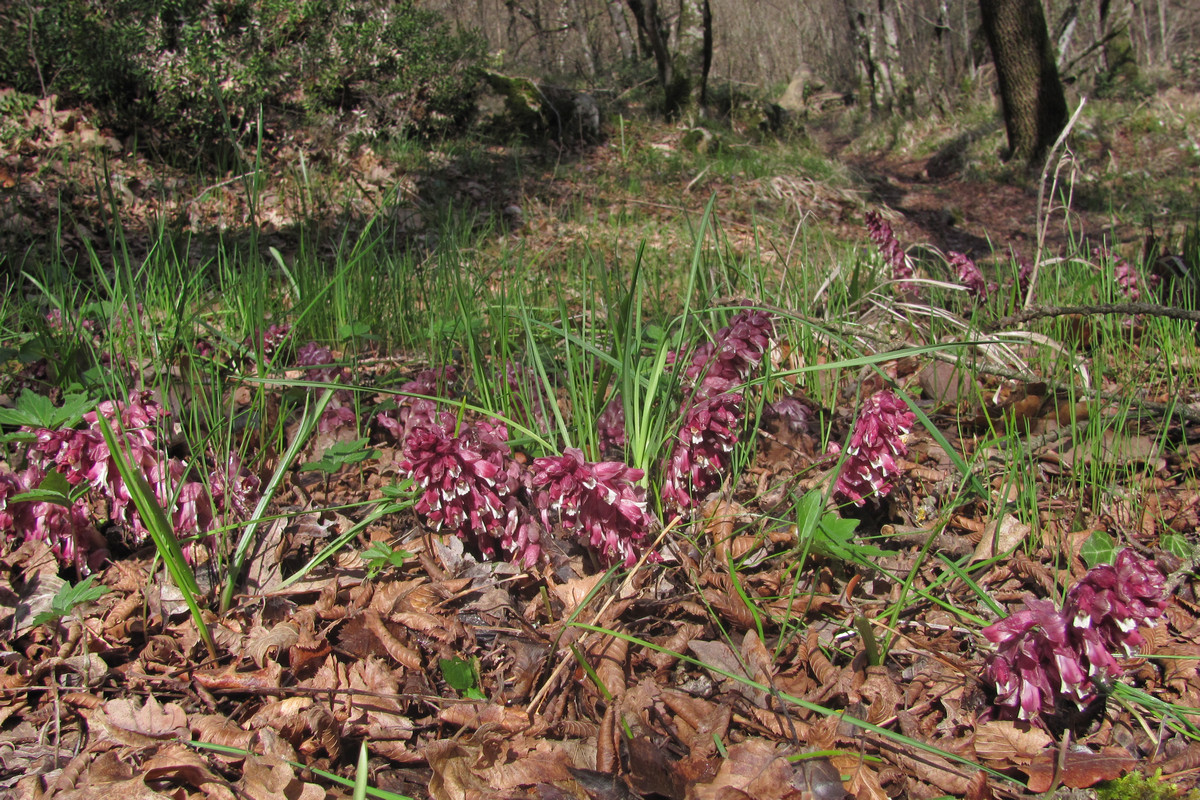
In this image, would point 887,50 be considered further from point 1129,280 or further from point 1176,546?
point 1176,546

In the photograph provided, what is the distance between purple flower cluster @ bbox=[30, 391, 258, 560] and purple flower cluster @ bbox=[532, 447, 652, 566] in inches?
26.6

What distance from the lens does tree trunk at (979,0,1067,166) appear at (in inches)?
318

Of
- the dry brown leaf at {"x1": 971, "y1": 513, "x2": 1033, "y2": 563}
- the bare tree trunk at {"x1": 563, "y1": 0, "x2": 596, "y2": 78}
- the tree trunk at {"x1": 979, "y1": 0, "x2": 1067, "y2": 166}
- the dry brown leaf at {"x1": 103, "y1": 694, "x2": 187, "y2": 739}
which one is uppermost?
the bare tree trunk at {"x1": 563, "y1": 0, "x2": 596, "y2": 78}

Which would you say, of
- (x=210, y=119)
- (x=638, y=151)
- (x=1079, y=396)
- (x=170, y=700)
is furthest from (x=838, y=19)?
(x=170, y=700)

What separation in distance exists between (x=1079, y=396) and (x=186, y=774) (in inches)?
93.5

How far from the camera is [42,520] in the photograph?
1.41 m

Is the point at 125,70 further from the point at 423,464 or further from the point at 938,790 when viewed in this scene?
the point at 938,790

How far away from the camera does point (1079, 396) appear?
211cm

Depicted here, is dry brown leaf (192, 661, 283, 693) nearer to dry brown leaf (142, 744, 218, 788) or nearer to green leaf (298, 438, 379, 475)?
dry brown leaf (142, 744, 218, 788)

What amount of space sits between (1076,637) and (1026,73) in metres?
9.38

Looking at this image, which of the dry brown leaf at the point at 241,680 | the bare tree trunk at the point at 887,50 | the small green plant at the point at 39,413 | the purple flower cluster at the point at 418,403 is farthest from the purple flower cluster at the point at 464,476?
the bare tree trunk at the point at 887,50

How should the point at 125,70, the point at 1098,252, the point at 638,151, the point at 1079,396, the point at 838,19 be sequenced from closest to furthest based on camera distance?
the point at 1079,396 → the point at 1098,252 → the point at 125,70 → the point at 638,151 → the point at 838,19

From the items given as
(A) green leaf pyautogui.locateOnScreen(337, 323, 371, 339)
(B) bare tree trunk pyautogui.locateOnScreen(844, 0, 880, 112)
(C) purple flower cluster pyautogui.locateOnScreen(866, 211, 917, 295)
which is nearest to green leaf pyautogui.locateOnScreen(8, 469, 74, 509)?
(A) green leaf pyautogui.locateOnScreen(337, 323, 371, 339)

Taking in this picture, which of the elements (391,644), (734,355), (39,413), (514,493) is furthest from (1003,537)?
(39,413)
